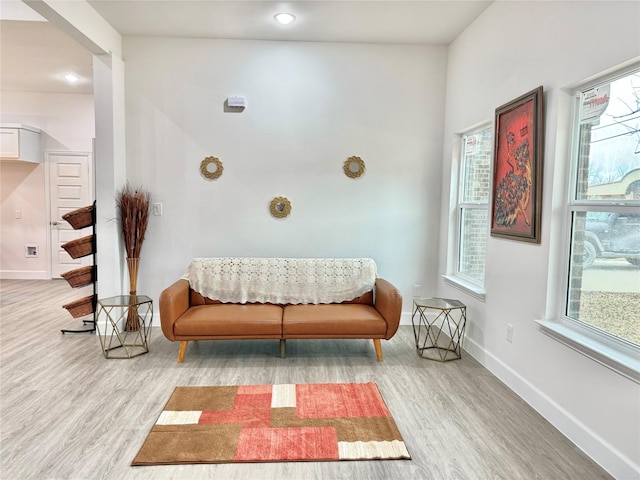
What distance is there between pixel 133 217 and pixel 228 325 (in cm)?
154

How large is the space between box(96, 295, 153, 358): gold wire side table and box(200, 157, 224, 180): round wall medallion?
133 cm

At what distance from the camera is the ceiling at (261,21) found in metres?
3.23

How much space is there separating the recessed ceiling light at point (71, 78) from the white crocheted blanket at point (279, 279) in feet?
11.4

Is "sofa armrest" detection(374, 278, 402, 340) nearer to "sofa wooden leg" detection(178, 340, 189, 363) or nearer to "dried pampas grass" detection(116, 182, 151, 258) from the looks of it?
"sofa wooden leg" detection(178, 340, 189, 363)

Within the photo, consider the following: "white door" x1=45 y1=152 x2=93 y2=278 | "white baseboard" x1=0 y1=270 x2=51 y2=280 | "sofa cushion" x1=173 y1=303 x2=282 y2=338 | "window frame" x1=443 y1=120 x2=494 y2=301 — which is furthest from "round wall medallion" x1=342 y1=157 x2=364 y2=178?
"white baseboard" x1=0 y1=270 x2=51 y2=280

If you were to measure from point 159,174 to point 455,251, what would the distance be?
10.1ft

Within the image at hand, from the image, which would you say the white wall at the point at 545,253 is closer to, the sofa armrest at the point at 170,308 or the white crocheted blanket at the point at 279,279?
the white crocheted blanket at the point at 279,279

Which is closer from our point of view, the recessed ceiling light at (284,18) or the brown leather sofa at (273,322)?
the brown leather sofa at (273,322)

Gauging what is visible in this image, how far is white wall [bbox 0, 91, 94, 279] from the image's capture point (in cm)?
614

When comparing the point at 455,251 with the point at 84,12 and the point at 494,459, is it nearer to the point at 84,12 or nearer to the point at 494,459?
the point at 494,459

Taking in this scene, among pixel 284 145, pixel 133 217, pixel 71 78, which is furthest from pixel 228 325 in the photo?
pixel 71 78

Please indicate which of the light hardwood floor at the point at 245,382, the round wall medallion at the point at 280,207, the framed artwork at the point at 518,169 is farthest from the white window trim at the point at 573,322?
the round wall medallion at the point at 280,207

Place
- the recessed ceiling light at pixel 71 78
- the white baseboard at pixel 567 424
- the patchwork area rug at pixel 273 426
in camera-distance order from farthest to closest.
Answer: the recessed ceiling light at pixel 71 78 → the patchwork area rug at pixel 273 426 → the white baseboard at pixel 567 424

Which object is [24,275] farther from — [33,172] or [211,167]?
[211,167]
